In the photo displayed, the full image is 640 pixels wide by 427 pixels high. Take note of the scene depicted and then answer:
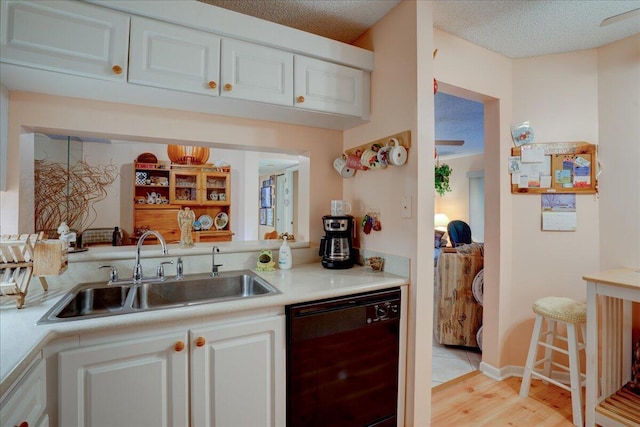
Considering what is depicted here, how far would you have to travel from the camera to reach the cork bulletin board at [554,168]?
216 cm

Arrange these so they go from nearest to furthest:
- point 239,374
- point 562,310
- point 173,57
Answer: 1. point 239,374
2. point 173,57
3. point 562,310

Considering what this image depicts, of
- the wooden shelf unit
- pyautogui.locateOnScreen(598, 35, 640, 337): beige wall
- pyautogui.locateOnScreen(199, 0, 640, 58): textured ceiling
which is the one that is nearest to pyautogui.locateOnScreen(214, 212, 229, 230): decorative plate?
the wooden shelf unit

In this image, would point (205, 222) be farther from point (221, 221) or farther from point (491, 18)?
point (491, 18)

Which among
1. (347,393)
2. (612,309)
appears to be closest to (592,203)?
(612,309)

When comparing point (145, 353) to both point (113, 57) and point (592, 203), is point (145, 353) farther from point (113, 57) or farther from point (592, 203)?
point (592, 203)

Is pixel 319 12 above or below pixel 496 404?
above

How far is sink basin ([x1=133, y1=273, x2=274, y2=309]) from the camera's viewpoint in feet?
5.09

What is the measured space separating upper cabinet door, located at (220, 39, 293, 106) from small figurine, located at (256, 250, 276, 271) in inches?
35.9

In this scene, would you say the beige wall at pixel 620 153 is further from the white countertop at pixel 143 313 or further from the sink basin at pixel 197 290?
the sink basin at pixel 197 290

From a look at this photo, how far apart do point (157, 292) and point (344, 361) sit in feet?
3.38

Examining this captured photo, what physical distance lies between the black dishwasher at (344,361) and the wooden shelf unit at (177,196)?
319 cm

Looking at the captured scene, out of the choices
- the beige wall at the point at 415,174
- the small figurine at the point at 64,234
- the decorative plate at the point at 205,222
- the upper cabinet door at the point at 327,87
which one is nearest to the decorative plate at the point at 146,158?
the decorative plate at the point at 205,222

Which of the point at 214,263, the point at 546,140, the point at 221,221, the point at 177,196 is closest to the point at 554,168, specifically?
the point at 546,140

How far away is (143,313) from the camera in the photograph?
1.12 meters
